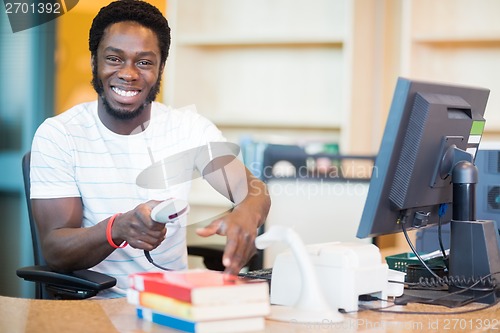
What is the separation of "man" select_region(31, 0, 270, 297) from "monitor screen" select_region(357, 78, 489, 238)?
0.41 meters

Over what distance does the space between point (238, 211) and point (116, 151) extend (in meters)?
0.71

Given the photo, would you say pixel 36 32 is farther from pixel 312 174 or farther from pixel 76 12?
pixel 312 174

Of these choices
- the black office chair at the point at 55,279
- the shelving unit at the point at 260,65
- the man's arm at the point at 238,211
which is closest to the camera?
the man's arm at the point at 238,211

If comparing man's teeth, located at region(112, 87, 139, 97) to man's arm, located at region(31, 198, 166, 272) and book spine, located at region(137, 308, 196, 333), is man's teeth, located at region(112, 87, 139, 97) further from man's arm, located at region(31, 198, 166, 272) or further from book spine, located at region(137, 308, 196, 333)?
book spine, located at region(137, 308, 196, 333)

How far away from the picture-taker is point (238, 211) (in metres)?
1.58

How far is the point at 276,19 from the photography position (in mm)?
3842

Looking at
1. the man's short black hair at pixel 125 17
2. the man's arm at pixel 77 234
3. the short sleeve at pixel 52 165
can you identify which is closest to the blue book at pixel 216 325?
the man's arm at pixel 77 234

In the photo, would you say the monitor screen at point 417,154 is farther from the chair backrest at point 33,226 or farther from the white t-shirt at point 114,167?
the chair backrest at point 33,226

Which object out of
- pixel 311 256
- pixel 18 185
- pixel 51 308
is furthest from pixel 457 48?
pixel 51 308

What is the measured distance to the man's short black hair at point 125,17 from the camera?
2139 mm

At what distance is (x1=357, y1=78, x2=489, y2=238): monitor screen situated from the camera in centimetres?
155

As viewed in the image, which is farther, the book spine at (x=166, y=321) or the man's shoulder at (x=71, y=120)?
the man's shoulder at (x=71, y=120)

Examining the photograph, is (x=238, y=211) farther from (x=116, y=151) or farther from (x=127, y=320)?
(x=116, y=151)

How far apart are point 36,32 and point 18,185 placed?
69 cm
